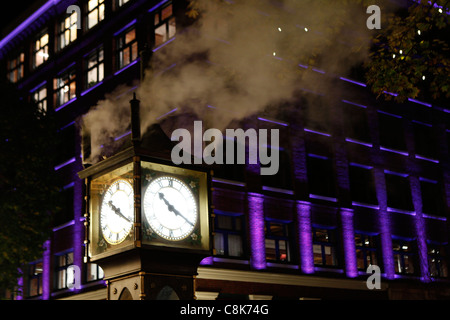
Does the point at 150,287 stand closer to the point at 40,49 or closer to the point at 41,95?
the point at 41,95

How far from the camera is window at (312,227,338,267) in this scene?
2542cm

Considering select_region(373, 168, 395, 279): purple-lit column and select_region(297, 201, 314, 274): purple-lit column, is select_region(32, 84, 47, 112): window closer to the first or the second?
select_region(297, 201, 314, 274): purple-lit column

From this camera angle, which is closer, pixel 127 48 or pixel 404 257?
pixel 127 48

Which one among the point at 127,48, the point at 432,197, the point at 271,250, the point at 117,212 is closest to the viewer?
the point at 117,212

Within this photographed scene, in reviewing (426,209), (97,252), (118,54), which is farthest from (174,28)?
(97,252)

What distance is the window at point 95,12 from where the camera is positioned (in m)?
29.6

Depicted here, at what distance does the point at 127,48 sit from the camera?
2738 centimetres

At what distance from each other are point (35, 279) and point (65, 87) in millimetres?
9639

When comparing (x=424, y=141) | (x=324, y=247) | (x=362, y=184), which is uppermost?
(x=424, y=141)

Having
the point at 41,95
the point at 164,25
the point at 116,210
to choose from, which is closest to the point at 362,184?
the point at 164,25

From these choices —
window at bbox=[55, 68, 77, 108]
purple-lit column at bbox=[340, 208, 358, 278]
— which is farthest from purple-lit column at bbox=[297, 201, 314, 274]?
window at bbox=[55, 68, 77, 108]

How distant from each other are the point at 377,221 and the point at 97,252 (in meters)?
21.3

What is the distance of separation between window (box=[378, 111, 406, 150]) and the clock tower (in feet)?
74.1
